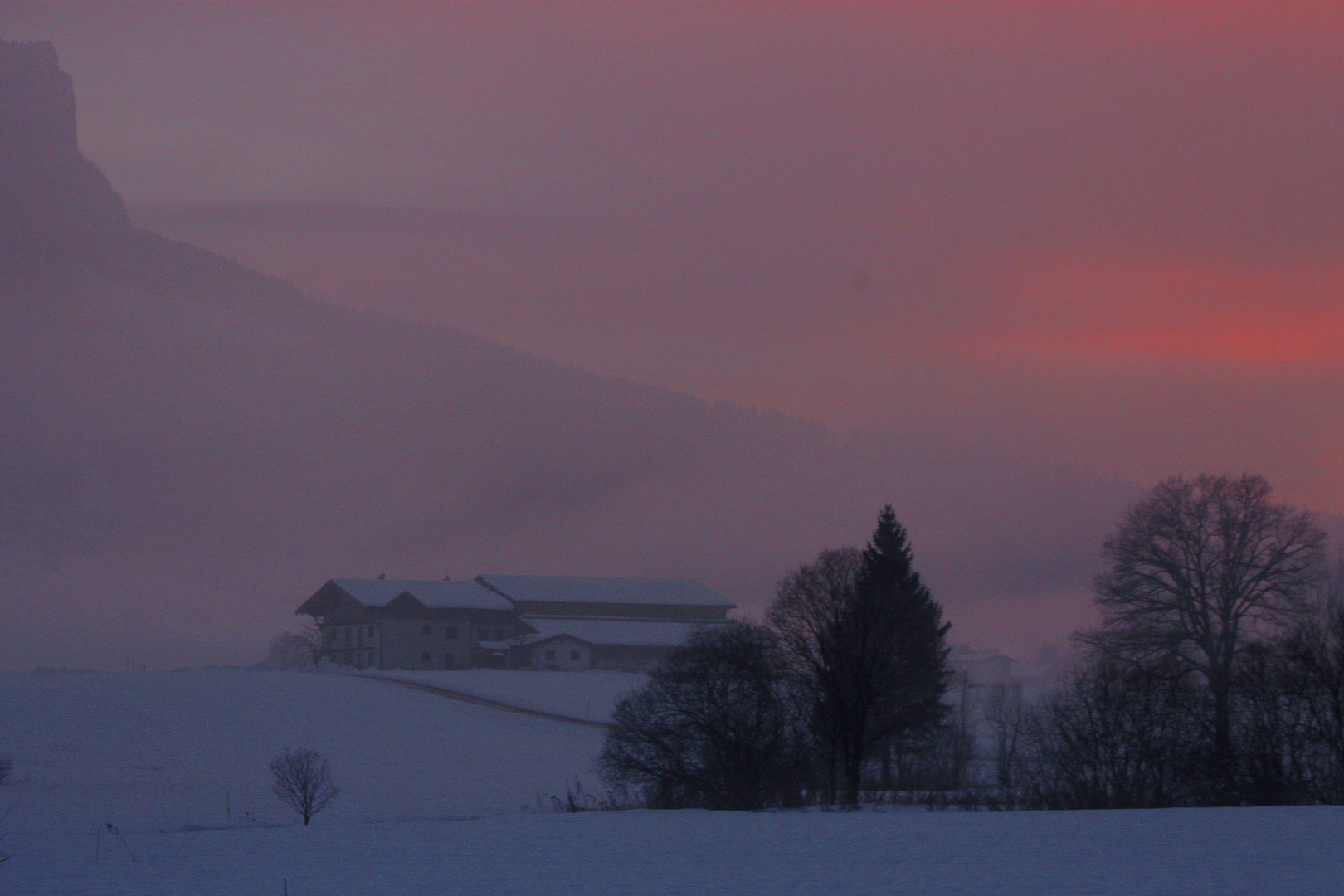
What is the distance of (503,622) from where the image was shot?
126250 mm

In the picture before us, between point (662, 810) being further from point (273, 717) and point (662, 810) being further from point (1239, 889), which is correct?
point (273, 717)

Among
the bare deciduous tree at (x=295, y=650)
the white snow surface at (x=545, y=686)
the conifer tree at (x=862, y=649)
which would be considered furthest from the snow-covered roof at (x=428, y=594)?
the conifer tree at (x=862, y=649)

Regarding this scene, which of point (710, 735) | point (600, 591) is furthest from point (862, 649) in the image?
point (600, 591)

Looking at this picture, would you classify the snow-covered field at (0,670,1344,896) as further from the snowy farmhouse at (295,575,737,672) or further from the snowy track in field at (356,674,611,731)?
the snowy farmhouse at (295,575,737,672)

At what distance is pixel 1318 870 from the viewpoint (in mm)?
23109

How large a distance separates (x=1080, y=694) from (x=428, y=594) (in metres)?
87.7

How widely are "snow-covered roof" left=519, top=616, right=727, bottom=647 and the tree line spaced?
66.1 m

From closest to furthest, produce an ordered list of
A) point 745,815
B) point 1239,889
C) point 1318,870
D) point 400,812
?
point 1239,889, point 1318,870, point 745,815, point 400,812

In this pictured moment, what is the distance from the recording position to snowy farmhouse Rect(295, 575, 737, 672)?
119250 mm

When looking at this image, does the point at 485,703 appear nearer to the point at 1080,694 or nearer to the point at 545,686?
the point at 545,686

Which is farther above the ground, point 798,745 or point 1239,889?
point 798,745

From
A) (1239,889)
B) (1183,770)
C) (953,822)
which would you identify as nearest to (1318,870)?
(1239,889)

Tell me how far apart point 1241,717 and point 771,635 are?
15.7 metres

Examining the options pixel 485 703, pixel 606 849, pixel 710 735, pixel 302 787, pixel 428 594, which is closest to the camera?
pixel 606 849
